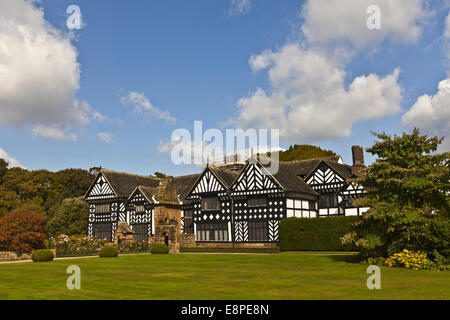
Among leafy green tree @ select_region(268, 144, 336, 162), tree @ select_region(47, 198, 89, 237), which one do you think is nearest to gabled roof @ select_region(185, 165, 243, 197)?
tree @ select_region(47, 198, 89, 237)

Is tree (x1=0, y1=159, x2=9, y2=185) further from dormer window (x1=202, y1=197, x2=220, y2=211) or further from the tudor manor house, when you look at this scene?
dormer window (x1=202, y1=197, x2=220, y2=211)

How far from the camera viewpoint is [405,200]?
69.2 ft

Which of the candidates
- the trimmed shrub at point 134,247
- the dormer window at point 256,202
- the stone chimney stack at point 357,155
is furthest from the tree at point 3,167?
the stone chimney stack at point 357,155

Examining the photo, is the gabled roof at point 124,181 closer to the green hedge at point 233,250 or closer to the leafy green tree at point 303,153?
the green hedge at point 233,250

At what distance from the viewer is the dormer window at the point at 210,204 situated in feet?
152

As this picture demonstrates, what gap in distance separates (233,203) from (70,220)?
75.5 feet

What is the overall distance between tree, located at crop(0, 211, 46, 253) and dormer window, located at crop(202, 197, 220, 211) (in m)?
17.2

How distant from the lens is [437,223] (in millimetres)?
18938

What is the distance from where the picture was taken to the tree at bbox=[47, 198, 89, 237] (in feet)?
180

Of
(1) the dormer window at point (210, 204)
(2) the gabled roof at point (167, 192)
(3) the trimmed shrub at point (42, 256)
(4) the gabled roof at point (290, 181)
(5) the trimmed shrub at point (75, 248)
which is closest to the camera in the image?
(3) the trimmed shrub at point (42, 256)

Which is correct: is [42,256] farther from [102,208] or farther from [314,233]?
[102,208]

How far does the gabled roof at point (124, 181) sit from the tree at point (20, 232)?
1809 centimetres
